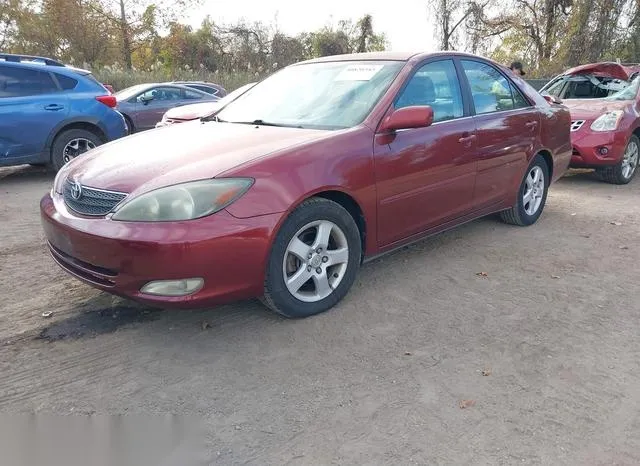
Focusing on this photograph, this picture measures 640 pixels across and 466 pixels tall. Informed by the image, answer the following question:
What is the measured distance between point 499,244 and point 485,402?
251 cm

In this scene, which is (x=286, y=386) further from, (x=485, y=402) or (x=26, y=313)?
(x=26, y=313)

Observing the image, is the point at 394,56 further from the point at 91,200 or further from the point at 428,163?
the point at 91,200

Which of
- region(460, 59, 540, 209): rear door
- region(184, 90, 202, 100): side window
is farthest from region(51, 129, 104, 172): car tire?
region(460, 59, 540, 209): rear door

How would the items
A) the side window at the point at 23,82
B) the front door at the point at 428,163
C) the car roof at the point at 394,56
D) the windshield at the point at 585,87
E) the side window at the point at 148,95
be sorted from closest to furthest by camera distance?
the front door at the point at 428,163
the car roof at the point at 394,56
the side window at the point at 23,82
the windshield at the point at 585,87
the side window at the point at 148,95

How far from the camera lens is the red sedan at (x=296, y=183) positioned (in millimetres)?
2896

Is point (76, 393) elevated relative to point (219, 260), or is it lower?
lower

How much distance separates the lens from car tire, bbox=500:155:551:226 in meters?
5.26

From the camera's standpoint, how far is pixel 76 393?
2.66 metres

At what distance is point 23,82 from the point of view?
735cm

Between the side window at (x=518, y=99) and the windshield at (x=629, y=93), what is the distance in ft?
12.3

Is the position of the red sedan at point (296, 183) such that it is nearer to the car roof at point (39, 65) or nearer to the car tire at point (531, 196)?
the car tire at point (531, 196)

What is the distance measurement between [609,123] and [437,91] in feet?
14.1

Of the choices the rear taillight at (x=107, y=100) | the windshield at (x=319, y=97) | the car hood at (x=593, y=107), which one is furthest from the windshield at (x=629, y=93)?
the rear taillight at (x=107, y=100)

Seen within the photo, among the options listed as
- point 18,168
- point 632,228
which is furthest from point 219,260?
point 18,168
